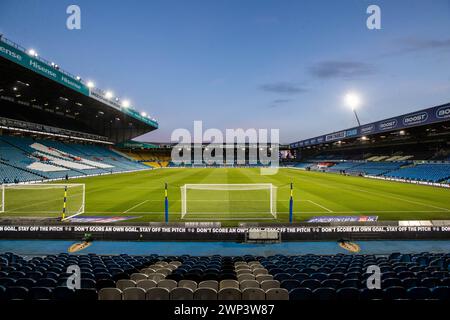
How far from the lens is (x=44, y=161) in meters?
46.7

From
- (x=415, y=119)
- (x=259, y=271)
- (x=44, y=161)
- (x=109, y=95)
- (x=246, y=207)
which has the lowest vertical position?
(x=259, y=271)

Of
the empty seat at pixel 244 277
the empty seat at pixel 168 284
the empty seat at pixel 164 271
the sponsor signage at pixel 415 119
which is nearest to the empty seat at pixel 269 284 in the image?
the empty seat at pixel 244 277

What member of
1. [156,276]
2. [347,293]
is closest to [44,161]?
[156,276]

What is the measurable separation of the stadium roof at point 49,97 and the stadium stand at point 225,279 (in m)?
29.9

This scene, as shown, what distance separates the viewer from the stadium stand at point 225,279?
5.36 metres

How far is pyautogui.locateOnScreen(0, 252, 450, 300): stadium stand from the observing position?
5359 millimetres

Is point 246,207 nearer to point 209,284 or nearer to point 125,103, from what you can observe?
point 209,284

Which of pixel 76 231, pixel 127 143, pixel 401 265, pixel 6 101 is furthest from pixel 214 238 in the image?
pixel 127 143

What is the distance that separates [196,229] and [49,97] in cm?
4725

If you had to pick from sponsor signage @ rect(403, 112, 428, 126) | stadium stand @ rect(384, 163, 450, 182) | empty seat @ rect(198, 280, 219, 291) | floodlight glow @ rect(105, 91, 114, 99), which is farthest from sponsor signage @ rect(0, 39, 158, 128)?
stadium stand @ rect(384, 163, 450, 182)

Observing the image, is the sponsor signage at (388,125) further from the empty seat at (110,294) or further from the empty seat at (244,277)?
the empty seat at (110,294)

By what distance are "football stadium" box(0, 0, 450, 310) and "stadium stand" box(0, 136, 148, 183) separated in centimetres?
34

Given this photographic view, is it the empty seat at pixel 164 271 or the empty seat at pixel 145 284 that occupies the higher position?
the empty seat at pixel 145 284
